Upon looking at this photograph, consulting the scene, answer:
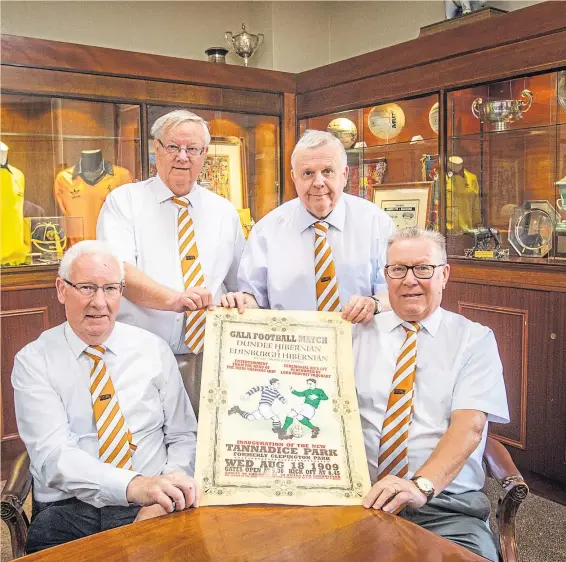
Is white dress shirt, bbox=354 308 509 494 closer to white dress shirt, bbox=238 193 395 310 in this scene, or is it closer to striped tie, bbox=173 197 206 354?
white dress shirt, bbox=238 193 395 310

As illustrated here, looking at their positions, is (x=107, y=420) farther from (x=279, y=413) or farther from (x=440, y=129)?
(x=440, y=129)

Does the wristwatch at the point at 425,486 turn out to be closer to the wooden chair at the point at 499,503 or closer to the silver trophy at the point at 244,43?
the wooden chair at the point at 499,503

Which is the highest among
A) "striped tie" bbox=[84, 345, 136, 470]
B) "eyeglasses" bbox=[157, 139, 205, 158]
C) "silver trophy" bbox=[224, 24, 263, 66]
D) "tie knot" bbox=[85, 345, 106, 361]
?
"silver trophy" bbox=[224, 24, 263, 66]

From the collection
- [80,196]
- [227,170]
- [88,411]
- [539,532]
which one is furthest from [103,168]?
[539,532]

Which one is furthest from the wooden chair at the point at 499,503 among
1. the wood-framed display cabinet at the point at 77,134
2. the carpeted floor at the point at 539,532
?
the wood-framed display cabinet at the point at 77,134

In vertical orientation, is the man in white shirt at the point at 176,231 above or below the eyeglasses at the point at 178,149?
below

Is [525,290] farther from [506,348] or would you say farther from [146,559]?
[146,559]

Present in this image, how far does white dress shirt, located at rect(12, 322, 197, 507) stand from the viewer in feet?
5.65

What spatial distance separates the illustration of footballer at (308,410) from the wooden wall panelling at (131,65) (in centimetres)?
277

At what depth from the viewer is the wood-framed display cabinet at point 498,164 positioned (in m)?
3.27

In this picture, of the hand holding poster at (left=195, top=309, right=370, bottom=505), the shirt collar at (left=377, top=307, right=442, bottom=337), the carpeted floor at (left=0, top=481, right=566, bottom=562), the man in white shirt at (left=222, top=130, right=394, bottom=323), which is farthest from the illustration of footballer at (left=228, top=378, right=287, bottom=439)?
the carpeted floor at (left=0, top=481, right=566, bottom=562)

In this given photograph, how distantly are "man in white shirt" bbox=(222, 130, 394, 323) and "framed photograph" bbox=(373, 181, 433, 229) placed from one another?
58.2 inches

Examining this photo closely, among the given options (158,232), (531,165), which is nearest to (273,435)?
(158,232)

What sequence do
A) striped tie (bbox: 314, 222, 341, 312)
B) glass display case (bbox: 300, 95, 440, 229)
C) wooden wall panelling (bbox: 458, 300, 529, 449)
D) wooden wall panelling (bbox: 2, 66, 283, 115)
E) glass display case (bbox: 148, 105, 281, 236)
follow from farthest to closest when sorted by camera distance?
glass display case (bbox: 148, 105, 281, 236) < glass display case (bbox: 300, 95, 440, 229) < wooden wall panelling (bbox: 2, 66, 283, 115) < wooden wall panelling (bbox: 458, 300, 529, 449) < striped tie (bbox: 314, 222, 341, 312)
